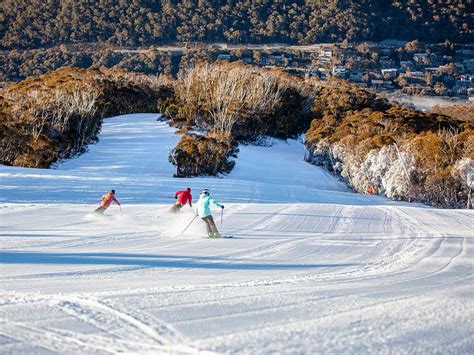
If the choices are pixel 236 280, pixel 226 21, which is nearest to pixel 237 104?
pixel 236 280

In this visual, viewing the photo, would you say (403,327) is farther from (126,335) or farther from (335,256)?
(335,256)

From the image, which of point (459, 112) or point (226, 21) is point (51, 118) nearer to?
point (459, 112)

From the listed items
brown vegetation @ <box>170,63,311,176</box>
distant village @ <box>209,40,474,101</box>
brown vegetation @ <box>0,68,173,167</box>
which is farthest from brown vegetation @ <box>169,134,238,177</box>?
distant village @ <box>209,40,474,101</box>

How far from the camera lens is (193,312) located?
250 inches

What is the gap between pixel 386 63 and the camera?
474ft

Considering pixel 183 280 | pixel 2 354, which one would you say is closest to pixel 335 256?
pixel 183 280

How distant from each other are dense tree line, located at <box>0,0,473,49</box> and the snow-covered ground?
11118 centimetres

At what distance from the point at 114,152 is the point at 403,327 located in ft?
126

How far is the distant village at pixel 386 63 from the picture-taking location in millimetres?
126250

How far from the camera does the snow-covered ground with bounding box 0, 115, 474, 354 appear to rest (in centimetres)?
548

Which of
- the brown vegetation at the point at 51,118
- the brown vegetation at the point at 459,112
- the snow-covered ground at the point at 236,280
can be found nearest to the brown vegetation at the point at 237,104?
the brown vegetation at the point at 51,118

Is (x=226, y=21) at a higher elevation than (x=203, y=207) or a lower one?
higher

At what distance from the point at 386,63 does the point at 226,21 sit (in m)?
43.1

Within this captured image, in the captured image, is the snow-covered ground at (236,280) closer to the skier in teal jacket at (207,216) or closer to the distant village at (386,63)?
the skier in teal jacket at (207,216)
